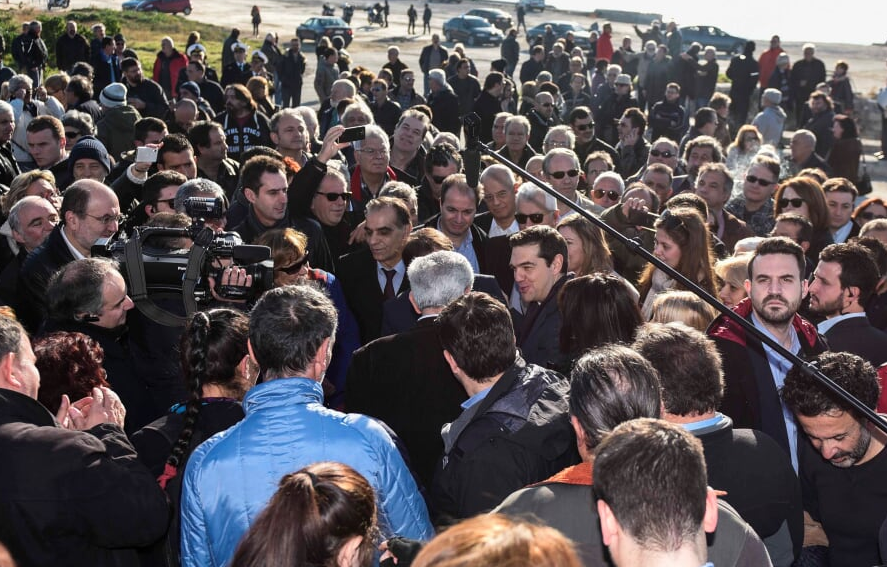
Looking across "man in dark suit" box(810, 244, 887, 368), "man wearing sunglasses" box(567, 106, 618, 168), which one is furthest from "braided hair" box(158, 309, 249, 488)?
"man wearing sunglasses" box(567, 106, 618, 168)

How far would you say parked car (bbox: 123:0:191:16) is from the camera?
4691 cm

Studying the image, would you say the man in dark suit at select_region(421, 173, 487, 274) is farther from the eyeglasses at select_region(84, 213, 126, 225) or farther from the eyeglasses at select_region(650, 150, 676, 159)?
the eyeglasses at select_region(650, 150, 676, 159)

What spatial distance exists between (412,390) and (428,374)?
11 cm

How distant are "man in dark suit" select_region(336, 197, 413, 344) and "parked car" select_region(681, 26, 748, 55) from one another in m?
38.0

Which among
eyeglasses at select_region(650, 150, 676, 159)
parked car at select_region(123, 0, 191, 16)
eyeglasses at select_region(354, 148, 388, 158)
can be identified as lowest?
parked car at select_region(123, 0, 191, 16)

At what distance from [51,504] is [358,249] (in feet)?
13.7

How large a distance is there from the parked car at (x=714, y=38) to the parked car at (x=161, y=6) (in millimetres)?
23544

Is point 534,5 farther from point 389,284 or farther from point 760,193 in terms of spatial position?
point 389,284

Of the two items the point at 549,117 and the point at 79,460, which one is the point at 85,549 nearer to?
the point at 79,460

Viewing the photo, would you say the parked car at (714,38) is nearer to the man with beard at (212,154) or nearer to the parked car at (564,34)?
the parked car at (564,34)

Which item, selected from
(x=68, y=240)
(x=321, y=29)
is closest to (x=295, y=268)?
(x=68, y=240)

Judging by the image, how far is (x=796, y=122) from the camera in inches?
845

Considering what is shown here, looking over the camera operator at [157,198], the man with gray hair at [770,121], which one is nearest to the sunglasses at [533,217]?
the camera operator at [157,198]

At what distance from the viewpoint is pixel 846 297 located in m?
5.61
